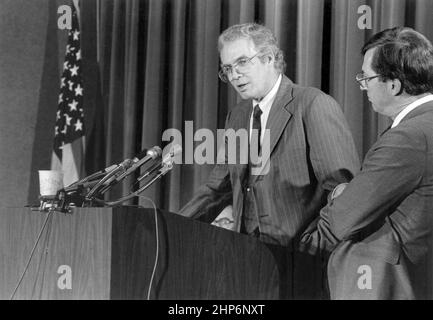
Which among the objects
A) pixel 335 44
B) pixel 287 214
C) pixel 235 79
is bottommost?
pixel 287 214

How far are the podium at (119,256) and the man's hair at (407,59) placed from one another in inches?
30.0

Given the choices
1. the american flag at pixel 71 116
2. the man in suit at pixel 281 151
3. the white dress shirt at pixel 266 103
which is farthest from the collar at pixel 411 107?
the american flag at pixel 71 116

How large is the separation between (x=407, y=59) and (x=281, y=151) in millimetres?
738

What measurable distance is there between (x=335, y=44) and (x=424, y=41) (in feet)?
3.91

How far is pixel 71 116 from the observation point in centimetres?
368

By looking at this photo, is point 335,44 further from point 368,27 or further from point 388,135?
point 388,135

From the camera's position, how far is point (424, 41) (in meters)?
2.07

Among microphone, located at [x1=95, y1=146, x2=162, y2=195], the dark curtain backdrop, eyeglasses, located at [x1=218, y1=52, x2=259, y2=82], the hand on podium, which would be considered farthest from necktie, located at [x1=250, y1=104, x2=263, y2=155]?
microphone, located at [x1=95, y1=146, x2=162, y2=195]

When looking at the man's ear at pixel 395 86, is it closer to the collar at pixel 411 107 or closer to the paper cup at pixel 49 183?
the collar at pixel 411 107

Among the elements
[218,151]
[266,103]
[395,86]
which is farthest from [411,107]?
[218,151]

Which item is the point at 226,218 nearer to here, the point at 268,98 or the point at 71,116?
the point at 268,98

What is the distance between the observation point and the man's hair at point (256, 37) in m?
2.77

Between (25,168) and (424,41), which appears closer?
(424,41)
